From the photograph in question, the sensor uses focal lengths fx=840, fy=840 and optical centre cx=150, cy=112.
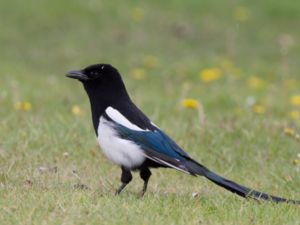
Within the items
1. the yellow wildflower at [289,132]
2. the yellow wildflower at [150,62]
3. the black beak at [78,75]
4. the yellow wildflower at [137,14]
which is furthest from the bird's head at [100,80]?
the yellow wildflower at [137,14]

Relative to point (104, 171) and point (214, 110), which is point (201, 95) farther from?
point (104, 171)

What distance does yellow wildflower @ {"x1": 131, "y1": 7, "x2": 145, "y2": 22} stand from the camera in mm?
14102

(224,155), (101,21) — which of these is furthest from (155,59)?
(224,155)

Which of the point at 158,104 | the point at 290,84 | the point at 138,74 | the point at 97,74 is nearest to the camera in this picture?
the point at 97,74

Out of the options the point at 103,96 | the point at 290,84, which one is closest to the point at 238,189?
the point at 103,96

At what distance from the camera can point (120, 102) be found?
5266 millimetres

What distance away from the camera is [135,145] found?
5000 mm

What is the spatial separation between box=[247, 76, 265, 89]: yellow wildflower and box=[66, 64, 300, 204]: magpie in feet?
18.4

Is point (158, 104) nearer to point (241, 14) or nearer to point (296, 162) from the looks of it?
point (296, 162)

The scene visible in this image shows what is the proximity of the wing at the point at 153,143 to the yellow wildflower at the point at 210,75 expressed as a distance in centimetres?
578

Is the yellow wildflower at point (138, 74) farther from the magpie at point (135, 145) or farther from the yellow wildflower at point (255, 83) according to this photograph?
the magpie at point (135, 145)

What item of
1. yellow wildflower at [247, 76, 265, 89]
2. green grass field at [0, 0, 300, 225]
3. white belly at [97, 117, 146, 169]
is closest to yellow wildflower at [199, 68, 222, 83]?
green grass field at [0, 0, 300, 225]

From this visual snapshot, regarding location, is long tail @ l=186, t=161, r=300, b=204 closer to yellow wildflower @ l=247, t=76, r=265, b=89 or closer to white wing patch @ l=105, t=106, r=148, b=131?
white wing patch @ l=105, t=106, r=148, b=131

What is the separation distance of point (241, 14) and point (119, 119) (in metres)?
9.98
